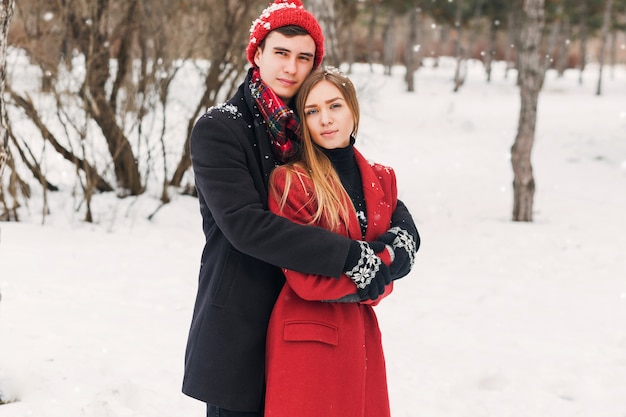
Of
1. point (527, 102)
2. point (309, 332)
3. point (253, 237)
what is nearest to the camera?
point (253, 237)

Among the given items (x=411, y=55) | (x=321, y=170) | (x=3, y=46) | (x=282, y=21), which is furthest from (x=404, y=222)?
(x=411, y=55)

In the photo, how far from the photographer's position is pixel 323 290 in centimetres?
180

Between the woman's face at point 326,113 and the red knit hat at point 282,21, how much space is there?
186mm

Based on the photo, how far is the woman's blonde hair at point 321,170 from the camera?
1891 mm

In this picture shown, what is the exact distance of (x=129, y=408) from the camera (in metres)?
3.40

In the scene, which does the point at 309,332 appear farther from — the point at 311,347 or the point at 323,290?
the point at 323,290

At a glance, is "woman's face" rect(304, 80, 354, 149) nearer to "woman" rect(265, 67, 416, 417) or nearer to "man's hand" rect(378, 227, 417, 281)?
A: "woman" rect(265, 67, 416, 417)

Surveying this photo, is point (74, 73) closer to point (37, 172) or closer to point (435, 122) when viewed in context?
point (37, 172)

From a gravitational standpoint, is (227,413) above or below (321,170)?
below

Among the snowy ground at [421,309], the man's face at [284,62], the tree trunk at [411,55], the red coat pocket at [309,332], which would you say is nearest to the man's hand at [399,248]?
the red coat pocket at [309,332]

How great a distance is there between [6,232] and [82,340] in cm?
341

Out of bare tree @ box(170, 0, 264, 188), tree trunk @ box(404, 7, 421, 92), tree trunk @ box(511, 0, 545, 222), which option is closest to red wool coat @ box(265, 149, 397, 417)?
bare tree @ box(170, 0, 264, 188)

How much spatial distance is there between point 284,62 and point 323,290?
77cm

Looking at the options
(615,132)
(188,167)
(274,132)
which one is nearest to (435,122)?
(615,132)
